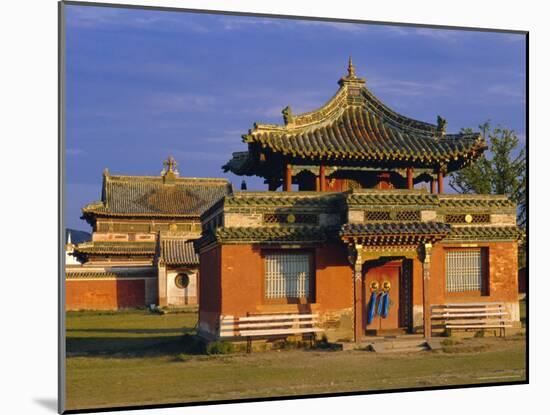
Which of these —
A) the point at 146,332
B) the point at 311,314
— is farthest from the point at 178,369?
the point at 146,332

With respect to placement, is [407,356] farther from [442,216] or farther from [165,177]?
[165,177]

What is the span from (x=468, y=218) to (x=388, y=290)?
279 centimetres

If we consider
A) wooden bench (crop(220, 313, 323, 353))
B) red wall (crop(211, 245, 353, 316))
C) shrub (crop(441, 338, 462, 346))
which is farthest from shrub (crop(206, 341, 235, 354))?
shrub (crop(441, 338, 462, 346))

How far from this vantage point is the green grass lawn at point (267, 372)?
14984 mm

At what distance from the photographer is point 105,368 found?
1769 centimetres

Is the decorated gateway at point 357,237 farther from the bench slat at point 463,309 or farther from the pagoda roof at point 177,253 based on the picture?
the pagoda roof at point 177,253

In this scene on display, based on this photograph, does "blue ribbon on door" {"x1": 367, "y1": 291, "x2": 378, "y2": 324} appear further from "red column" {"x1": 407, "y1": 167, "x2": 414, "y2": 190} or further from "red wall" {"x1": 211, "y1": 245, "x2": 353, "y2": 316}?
"red column" {"x1": 407, "y1": 167, "x2": 414, "y2": 190}

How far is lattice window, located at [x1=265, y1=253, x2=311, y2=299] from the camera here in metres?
19.1

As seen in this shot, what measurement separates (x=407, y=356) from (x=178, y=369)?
5.13m

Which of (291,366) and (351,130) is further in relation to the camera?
(351,130)

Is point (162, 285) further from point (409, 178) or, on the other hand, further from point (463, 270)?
point (463, 270)

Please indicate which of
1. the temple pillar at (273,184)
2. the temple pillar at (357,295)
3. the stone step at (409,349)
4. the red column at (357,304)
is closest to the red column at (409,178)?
the temple pillar at (357,295)

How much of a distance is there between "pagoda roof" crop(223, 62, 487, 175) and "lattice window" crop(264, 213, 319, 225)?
1.73 meters

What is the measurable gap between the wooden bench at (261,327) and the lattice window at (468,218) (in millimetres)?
4533
